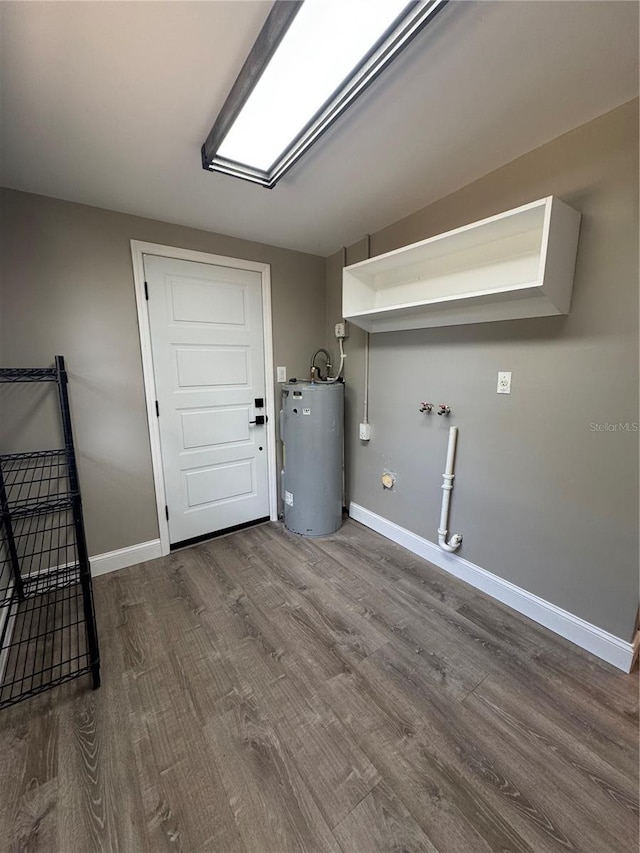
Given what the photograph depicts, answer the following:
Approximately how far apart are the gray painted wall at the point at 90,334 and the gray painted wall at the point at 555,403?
1748mm

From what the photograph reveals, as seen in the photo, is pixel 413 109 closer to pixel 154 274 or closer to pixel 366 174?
pixel 366 174

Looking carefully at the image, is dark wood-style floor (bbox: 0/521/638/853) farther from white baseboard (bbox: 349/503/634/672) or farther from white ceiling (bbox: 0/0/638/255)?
white ceiling (bbox: 0/0/638/255)

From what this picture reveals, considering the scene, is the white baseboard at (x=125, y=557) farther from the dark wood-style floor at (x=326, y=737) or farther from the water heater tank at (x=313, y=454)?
the water heater tank at (x=313, y=454)

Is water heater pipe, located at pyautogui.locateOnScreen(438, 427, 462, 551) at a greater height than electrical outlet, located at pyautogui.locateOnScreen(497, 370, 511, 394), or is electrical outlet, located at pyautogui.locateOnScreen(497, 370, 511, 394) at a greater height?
electrical outlet, located at pyautogui.locateOnScreen(497, 370, 511, 394)

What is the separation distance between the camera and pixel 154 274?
225cm

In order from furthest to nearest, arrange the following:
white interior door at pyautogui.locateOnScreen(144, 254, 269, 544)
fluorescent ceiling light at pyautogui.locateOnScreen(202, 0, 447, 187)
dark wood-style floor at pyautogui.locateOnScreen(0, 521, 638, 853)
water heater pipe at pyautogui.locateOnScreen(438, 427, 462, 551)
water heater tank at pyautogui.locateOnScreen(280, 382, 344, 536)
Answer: water heater tank at pyautogui.locateOnScreen(280, 382, 344, 536) → white interior door at pyautogui.locateOnScreen(144, 254, 269, 544) → water heater pipe at pyautogui.locateOnScreen(438, 427, 462, 551) → dark wood-style floor at pyautogui.locateOnScreen(0, 521, 638, 853) → fluorescent ceiling light at pyautogui.locateOnScreen(202, 0, 447, 187)

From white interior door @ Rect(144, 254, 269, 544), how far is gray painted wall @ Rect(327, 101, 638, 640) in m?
1.23

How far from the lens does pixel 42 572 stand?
206 cm

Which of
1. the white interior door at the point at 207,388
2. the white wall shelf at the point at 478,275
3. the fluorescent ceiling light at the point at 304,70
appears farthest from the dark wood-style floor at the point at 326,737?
the fluorescent ceiling light at the point at 304,70

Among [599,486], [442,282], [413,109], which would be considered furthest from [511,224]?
[599,486]

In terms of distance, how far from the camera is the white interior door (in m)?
2.35

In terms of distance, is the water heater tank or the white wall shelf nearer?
the white wall shelf

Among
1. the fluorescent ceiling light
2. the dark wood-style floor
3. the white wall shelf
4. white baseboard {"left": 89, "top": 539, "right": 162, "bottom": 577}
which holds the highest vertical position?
the fluorescent ceiling light

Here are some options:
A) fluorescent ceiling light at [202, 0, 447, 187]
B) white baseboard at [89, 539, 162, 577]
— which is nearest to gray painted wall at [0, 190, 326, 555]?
white baseboard at [89, 539, 162, 577]
